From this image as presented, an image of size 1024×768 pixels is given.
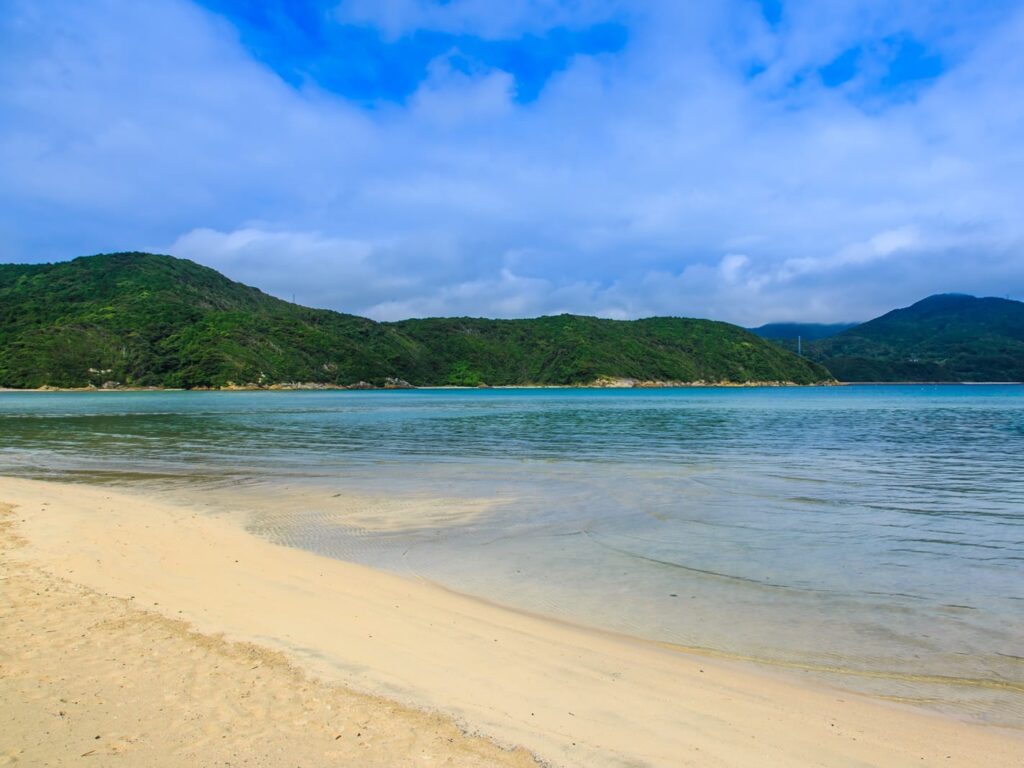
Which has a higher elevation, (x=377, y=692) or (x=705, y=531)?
(x=377, y=692)

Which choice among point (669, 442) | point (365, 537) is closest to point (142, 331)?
point (669, 442)

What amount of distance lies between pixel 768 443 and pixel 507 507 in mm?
21540

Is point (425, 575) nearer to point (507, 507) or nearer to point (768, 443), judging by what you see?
point (507, 507)

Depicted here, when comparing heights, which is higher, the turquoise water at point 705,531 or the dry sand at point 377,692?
the dry sand at point 377,692

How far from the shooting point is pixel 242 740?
471 cm

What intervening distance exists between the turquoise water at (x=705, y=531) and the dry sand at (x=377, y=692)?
1003 millimetres

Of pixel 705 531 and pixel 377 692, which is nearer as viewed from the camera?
pixel 377 692

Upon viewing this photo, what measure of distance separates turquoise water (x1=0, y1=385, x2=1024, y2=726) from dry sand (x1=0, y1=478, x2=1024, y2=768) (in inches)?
39.5

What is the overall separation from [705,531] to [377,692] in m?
9.42

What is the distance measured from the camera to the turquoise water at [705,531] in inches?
300

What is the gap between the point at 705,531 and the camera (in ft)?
44.4

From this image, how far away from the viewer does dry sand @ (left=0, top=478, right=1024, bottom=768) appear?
4727 millimetres

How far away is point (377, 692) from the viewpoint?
225 inches

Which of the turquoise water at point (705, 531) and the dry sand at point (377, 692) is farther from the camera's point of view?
the turquoise water at point (705, 531)
